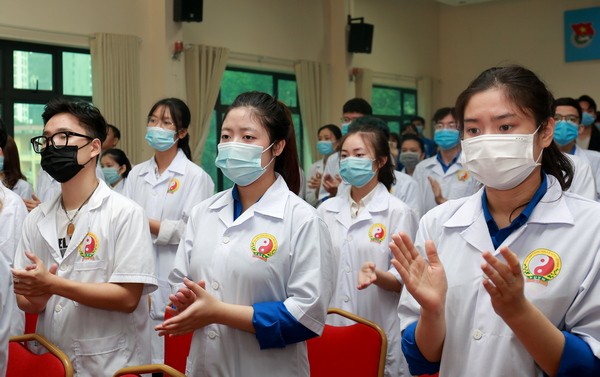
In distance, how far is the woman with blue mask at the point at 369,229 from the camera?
3412 mm

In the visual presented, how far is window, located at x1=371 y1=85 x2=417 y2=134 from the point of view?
1220 centimetres

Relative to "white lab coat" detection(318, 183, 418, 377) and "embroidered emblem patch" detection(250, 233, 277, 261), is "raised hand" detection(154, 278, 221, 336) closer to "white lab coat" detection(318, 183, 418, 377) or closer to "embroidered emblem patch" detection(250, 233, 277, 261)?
"embroidered emblem patch" detection(250, 233, 277, 261)

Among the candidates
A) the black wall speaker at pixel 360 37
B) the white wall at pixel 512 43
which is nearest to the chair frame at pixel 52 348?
the black wall speaker at pixel 360 37

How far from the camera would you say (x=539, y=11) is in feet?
40.8

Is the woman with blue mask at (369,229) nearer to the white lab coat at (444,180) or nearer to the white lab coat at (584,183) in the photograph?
the white lab coat at (584,183)

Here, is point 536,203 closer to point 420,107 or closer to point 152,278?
point 152,278

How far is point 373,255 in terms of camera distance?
346 centimetres

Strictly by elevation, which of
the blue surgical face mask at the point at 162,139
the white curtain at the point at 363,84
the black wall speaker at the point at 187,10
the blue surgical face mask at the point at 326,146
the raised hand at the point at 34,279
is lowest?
the raised hand at the point at 34,279

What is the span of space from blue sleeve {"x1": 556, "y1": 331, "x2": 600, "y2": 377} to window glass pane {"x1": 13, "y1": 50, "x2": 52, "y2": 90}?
23.3ft

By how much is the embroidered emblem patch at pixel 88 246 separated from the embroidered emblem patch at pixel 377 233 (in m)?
1.48

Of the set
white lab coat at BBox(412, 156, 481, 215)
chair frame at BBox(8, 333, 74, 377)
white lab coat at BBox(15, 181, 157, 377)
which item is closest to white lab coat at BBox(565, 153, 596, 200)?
white lab coat at BBox(412, 156, 481, 215)

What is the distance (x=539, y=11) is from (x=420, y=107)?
2.62m

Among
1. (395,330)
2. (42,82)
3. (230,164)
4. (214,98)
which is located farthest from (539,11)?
(230,164)

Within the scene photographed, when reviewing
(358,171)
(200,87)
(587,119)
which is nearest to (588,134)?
(587,119)
